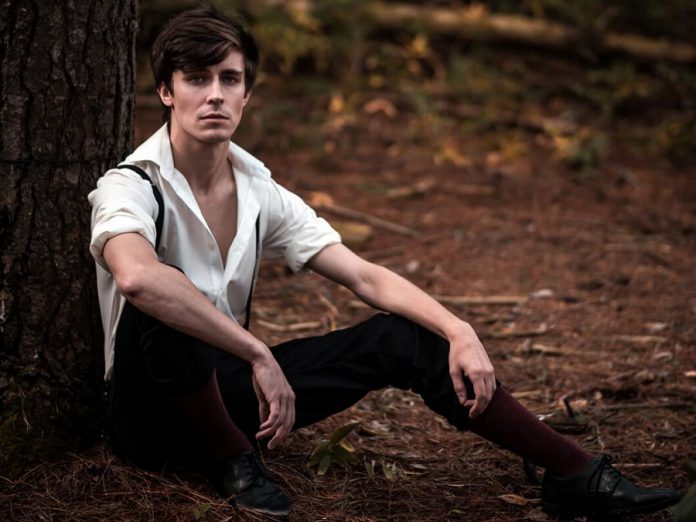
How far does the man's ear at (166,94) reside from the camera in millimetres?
2863

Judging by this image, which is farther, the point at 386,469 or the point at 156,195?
the point at 386,469

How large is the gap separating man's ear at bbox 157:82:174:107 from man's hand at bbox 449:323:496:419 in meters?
1.18

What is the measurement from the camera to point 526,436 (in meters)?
2.76

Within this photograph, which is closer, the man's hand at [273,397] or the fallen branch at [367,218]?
the man's hand at [273,397]

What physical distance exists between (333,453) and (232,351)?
688 mm

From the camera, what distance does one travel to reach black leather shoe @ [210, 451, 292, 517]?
2658mm

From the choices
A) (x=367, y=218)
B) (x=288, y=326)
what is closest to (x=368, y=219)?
(x=367, y=218)

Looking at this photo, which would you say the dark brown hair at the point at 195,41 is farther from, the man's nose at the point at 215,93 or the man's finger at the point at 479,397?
the man's finger at the point at 479,397

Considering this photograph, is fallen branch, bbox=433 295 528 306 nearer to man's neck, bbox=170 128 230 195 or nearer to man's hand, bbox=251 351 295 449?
man's neck, bbox=170 128 230 195

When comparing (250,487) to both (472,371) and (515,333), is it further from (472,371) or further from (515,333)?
(515,333)

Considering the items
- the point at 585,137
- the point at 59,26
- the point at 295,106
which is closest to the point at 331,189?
the point at 295,106

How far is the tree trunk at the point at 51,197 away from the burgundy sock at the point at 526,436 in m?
1.31

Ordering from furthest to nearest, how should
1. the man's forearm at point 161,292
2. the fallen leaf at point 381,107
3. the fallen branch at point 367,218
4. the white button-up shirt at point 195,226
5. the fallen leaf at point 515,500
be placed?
the fallen leaf at point 381,107 → the fallen branch at point 367,218 → the fallen leaf at point 515,500 → the white button-up shirt at point 195,226 → the man's forearm at point 161,292

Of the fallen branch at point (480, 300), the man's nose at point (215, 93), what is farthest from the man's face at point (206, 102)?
the fallen branch at point (480, 300)
